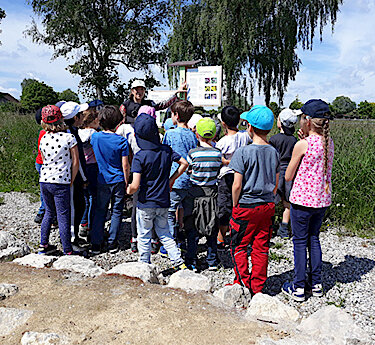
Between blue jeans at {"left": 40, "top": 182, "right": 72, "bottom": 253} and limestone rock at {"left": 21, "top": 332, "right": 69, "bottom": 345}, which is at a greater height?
blue jeans at {"left": 40, "top": 182, "right": 72, "bottom": 253}

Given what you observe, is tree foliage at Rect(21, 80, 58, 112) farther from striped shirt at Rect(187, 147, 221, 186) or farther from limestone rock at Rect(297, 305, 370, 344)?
limestone rock at Rect(297, 305, 370, 344)

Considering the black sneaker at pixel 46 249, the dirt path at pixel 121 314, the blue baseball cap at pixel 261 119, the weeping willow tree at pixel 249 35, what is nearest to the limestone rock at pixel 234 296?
the dirt path at pixel 121 314

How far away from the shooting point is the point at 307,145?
10.8 ft

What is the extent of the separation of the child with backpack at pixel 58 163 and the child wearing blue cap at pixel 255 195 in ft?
6.23

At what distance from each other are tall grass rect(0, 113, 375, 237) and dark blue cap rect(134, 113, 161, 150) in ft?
11.1

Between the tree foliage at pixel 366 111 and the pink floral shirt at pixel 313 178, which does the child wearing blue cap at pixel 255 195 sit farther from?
the tree foliage at pixel 366 111

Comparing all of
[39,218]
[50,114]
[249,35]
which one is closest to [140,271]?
[50,114]

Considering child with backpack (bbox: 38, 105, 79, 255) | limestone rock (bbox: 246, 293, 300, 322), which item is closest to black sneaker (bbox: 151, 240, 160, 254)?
child with backpack (bbox: 38, 105, 79, 255)

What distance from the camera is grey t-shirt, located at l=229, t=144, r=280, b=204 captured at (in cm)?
326

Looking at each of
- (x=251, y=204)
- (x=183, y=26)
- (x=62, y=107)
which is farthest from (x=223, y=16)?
(x=251, y=204)

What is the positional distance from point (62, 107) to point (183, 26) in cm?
1550

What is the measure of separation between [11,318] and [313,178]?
2.80 m

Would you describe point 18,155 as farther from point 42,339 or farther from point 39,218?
point 42,339

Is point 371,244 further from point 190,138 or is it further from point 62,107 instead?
point 62,107
